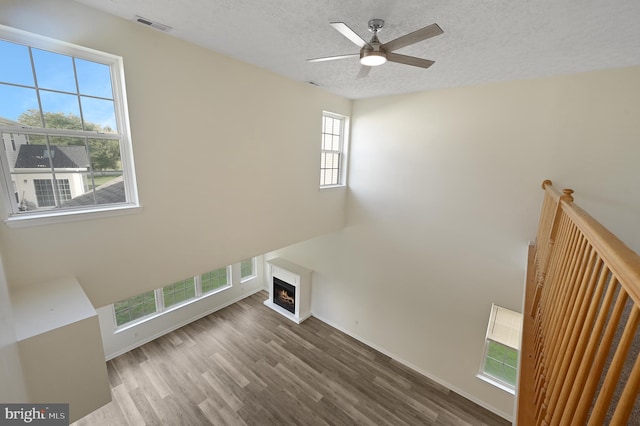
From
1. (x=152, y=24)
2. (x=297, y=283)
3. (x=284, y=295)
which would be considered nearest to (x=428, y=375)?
(x=297, y=283)

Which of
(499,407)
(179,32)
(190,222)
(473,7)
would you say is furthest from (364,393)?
Result: (179,32)

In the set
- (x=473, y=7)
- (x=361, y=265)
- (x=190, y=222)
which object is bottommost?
(x=361, y=265)

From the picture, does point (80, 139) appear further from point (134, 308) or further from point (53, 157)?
point (134, 308)

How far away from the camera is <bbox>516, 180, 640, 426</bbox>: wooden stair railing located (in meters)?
0.62

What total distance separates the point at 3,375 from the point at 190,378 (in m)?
4.28

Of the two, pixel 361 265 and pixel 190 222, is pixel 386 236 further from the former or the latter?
pixel 190 222

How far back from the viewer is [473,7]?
1.90m

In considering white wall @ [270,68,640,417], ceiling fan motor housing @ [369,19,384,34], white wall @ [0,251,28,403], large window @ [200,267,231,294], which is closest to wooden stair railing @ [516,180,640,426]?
ceiling fan motor housing @ [369,19,384,34]

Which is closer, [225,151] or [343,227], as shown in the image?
[225,151]

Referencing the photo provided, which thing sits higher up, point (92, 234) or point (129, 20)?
point (129, 20)

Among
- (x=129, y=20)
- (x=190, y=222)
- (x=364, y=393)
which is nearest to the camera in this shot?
(x=129, y=20)

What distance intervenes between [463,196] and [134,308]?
7.01m

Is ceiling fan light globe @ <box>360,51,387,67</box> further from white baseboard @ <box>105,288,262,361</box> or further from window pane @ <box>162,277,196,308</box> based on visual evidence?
white baseboard @ <box>105,288,262,361</box>

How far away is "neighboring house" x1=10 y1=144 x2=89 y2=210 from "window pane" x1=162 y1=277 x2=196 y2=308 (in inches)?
160
